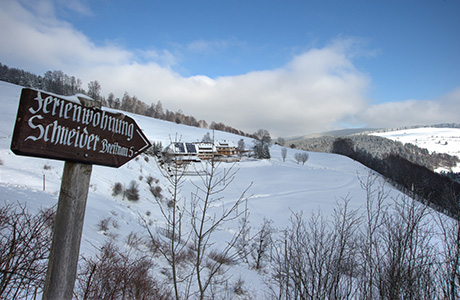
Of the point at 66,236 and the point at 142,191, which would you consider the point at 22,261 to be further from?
the point at 142,191

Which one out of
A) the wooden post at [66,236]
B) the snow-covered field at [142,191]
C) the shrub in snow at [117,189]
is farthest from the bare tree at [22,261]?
the shrub in snow at [117,189]

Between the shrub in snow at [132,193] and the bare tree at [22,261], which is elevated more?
the bare tree at [22,261]

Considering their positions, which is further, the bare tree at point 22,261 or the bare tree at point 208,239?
the bare tree at point 208,239

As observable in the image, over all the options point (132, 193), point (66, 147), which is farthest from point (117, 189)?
point (66, 147)

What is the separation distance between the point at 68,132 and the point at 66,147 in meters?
0.09

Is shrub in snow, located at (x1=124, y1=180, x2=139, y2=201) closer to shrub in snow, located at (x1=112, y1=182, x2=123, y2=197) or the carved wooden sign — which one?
shrub in snow, located at (x1=112, y1=182, x2=123, y2=197)

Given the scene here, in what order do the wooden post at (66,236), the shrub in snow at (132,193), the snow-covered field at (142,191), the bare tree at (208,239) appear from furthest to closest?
the shrub in snow at (132,193) < the snow-covered field at (142,191) < the bare tree at (208,239) < the wooden post at (66,236)

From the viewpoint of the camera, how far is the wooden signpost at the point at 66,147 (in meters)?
1.16

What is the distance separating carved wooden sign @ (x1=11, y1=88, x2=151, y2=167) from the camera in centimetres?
114

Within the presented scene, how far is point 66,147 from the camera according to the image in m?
1.28

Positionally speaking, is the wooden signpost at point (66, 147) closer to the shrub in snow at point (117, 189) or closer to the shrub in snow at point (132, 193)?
the shrub in snow at point (117, 189)

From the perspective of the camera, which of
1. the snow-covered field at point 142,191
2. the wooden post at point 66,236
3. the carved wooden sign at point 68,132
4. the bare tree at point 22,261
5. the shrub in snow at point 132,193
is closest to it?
the carved wooden sign at point 68,132

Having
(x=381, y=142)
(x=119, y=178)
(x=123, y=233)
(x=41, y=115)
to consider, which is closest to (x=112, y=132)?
(x=41, y=115)

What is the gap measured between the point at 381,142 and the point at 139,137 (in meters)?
184
